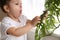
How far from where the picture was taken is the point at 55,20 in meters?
1.20

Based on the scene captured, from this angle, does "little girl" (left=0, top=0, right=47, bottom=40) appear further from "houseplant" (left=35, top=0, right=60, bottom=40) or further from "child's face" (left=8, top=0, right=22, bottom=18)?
"houseplant" (left=35, top=0, right=60, bottom=40)

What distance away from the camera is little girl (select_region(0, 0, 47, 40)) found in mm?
1049

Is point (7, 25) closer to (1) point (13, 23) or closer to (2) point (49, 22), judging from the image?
(1) point (13, 23)

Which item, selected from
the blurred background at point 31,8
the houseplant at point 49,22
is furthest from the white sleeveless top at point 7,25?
the blurred background at point 31,8

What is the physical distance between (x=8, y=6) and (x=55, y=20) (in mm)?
339

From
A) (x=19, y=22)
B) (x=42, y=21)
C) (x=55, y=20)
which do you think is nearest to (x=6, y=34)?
(x=19, y=22)

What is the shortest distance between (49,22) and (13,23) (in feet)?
0.82

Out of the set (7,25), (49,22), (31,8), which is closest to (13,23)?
(7,25)

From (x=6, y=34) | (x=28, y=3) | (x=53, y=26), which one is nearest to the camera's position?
(x=6, y=34)

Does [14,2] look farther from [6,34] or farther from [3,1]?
[6,34]

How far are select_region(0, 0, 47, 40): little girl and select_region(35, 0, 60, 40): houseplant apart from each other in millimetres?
105

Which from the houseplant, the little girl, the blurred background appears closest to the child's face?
the little girl

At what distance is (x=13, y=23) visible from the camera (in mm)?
1112

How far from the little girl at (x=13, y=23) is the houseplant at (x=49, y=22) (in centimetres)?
10
